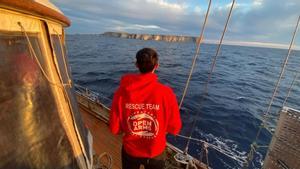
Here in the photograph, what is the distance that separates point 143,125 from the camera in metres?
2.19

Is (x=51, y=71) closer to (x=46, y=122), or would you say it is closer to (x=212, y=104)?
(x=46, y=122)

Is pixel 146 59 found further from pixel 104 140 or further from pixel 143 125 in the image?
pixel 104 140

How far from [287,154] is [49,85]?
3695 millimetres

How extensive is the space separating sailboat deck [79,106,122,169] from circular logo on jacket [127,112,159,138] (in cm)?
292

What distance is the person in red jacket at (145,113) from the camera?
2025 mm

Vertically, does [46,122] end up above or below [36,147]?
above

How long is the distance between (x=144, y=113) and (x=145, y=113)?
0.03 feet

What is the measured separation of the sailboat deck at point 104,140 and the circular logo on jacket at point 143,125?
292cm

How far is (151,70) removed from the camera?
2.04m

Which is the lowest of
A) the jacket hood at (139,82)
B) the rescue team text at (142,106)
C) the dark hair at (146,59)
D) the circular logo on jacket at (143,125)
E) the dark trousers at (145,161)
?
the dark trousers at (145,161)

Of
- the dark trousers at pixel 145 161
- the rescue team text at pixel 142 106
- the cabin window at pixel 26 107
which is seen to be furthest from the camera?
the dark trousers at pixel 145 161

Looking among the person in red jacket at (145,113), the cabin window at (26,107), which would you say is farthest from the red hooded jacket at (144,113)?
the cabin window at (26,107)

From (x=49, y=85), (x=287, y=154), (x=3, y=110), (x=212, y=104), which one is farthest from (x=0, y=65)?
(x=212, y=104)

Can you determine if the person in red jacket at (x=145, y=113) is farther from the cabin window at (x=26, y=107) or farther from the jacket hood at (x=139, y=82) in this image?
the cabin window at (x=26, y=107)
